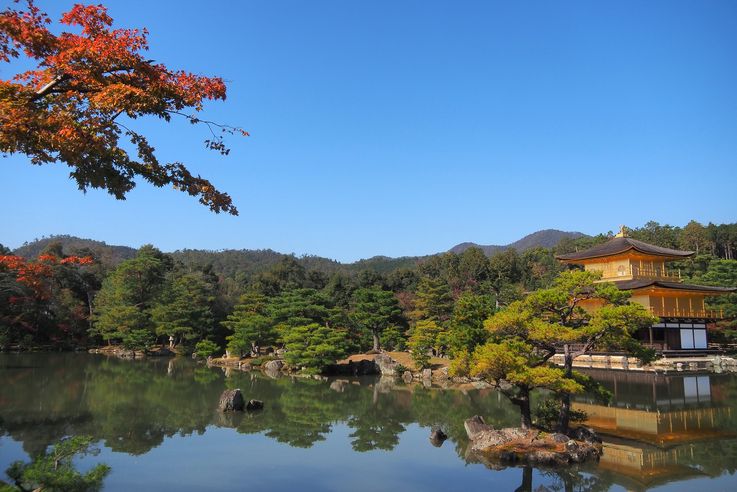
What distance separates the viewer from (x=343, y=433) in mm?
10828

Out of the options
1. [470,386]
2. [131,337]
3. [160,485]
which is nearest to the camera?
[160,485]

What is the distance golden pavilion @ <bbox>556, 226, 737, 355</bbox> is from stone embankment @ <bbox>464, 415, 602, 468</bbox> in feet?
46.2

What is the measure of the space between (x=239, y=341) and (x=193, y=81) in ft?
70.3

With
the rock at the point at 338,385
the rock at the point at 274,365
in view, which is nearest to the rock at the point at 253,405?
the rock at the point at 338,385

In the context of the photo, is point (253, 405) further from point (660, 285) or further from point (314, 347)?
point (660, 285)

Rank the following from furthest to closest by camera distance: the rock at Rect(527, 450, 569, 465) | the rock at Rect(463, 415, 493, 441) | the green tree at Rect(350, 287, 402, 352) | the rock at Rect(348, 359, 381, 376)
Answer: the green tree at Rect(350, 287, 402, 352) < the rock at Rect(348, 359, 381, 376) < the rock at Rect(463, 415, 493, 441) < the rock at Rect(527, 450, 569, 465)

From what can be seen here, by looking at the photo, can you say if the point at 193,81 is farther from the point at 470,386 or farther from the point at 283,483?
the point at 470,386

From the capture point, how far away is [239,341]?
81.7ft

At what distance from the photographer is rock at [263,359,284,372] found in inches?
877

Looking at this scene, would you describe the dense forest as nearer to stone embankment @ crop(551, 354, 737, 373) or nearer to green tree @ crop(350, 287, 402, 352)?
green tree @ crop(350, 287, 402, 352)

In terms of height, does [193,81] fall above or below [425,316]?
above

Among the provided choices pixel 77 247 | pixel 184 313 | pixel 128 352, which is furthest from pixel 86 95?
pixel 77 247

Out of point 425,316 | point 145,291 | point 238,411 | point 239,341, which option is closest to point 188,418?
point 238,411

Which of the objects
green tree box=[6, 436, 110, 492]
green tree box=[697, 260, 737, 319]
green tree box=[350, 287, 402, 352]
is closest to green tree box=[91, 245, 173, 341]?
green tree box=[350, 287, 402, 352]
